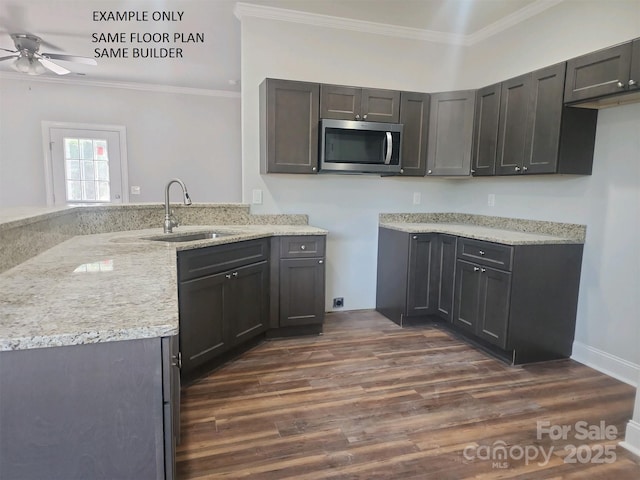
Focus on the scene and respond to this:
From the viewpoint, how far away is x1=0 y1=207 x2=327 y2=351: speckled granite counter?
92cm

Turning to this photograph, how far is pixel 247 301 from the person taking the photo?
2.83 metres

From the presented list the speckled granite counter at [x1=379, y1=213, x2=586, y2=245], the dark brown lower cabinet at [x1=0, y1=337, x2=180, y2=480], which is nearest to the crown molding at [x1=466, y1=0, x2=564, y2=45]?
the speckled granite counter at [x1=379, y1=213, x2=586, y2=245]

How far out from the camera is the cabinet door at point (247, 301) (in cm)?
268

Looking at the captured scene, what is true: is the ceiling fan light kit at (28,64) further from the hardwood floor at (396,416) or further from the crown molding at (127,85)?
the hardwood floor at (396,416)

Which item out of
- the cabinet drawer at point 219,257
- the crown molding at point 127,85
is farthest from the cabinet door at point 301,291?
the crown molding at point 127,85

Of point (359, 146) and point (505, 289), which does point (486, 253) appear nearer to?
point (505, 289)

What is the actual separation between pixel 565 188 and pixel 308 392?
2364 millimetres

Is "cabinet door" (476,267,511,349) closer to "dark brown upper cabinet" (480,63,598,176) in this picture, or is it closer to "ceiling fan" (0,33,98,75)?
"dark brown upper cabinet" (480,63,598,176)

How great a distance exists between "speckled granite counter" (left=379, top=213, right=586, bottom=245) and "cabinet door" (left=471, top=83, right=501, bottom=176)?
50 cm

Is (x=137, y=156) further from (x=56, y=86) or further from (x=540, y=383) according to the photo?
(x=540, y=383)

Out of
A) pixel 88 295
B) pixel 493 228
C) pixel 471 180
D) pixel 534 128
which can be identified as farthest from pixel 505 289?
pixel 88 295

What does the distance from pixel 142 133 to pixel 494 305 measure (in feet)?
16.1

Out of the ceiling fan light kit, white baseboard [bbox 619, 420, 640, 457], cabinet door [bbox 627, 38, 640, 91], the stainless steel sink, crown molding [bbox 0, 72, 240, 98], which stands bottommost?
white baseboard [bbox 619, 420, 640, 457]

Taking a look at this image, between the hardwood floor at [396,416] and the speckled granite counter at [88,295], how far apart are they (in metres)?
0.90
